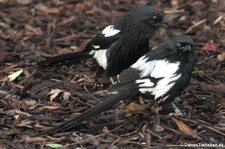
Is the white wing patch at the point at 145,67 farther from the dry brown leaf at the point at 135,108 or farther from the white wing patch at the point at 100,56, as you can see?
the white wing patch at the point at 100,56

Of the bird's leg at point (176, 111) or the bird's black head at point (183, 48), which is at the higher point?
the bird's black head at point (183, 48)

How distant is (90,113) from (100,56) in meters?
1.28

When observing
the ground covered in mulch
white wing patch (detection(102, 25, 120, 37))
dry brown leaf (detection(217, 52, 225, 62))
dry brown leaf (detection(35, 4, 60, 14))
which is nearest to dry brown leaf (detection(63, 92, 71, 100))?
the ground covered in mulch

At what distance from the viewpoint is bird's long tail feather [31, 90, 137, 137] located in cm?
519

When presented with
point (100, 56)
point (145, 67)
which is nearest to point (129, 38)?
point (100, 56)

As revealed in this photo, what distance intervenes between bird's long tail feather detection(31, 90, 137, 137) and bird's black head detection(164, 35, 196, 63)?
0.60 meters

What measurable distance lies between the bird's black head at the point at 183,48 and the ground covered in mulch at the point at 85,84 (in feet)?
2.06

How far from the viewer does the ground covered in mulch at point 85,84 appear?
5199 mm

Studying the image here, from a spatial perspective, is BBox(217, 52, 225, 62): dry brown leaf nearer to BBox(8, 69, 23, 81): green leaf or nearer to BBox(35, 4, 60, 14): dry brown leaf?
BBox(8, 69, 23, 81): green leaf

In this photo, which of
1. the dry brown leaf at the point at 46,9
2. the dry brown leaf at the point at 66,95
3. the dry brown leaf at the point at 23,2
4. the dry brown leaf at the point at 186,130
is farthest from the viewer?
the dry brown leaf at the point at 23,2

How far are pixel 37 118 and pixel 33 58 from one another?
5.19ft

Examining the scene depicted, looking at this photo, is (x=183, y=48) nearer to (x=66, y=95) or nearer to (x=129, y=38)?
(x=129, y=38)

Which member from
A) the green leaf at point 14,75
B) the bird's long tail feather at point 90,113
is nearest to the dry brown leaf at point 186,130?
the bird's long tail feather at point 90,113

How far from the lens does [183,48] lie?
538 cm
